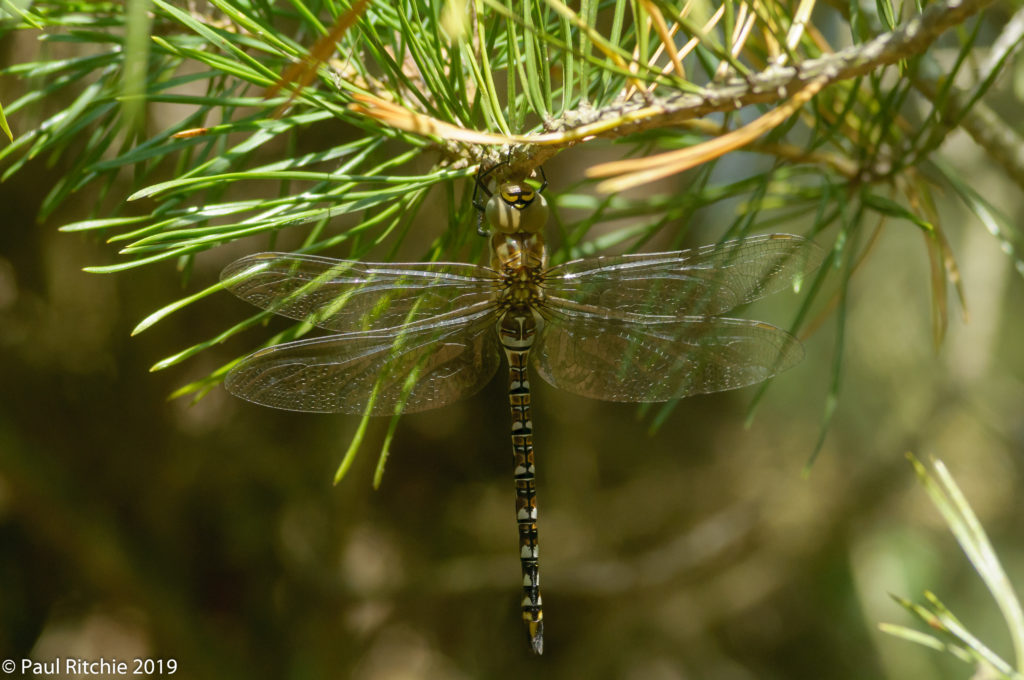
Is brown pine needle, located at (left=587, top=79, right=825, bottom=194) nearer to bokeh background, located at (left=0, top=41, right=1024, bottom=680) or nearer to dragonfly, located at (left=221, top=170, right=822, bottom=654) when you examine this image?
dragonfly, located at (left=221, top=170, right=822, bottom=654)

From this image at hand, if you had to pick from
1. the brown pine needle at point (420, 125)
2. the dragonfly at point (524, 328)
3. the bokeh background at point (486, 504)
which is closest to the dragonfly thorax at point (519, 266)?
the dragonfly at point (524, 328)

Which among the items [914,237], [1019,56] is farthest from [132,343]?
[914,237]

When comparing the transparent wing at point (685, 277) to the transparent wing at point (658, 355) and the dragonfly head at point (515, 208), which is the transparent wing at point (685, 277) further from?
the dragonfly head at point (515, 208)

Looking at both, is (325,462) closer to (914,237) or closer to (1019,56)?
(1019,56)

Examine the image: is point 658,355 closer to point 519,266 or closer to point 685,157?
point 519,266

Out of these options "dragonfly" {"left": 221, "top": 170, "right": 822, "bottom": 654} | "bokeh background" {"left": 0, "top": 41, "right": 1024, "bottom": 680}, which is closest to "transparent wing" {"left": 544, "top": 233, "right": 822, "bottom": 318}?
"dragonfly" {"left": 221, "top": 170, "right": 822, "bottom": 654}
